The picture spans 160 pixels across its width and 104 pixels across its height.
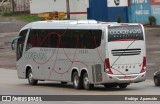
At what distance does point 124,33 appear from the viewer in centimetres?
2783

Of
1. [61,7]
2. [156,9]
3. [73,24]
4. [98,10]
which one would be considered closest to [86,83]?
[73,24]

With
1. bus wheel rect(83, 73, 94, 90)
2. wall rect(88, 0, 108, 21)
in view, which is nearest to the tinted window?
bus wheel rect(83, 73, 94, 90)

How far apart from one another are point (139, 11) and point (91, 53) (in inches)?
1605

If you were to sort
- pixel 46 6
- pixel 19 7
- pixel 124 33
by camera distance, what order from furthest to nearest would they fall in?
pixel 19 7 < pixel 46 6 < pixel 124 33

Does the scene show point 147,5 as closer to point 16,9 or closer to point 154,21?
point 154,21

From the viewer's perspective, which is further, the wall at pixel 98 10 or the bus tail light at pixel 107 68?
the wall at pixel 98 10

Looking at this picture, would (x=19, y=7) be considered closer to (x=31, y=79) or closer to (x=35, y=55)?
(x=31, y=79)

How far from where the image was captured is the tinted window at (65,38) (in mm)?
28128

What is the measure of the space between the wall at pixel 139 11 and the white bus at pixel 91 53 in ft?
120

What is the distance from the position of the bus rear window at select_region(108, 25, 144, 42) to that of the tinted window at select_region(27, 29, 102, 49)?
0.55 m

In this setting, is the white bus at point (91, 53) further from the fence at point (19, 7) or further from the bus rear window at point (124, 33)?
the fence at point (19, 7)

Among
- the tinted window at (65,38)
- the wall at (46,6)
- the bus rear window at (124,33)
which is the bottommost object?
the wall at (46,6)

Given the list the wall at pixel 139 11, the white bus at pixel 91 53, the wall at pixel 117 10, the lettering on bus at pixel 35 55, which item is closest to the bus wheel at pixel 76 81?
the white bus at pixel 91 53

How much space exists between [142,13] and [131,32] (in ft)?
132
